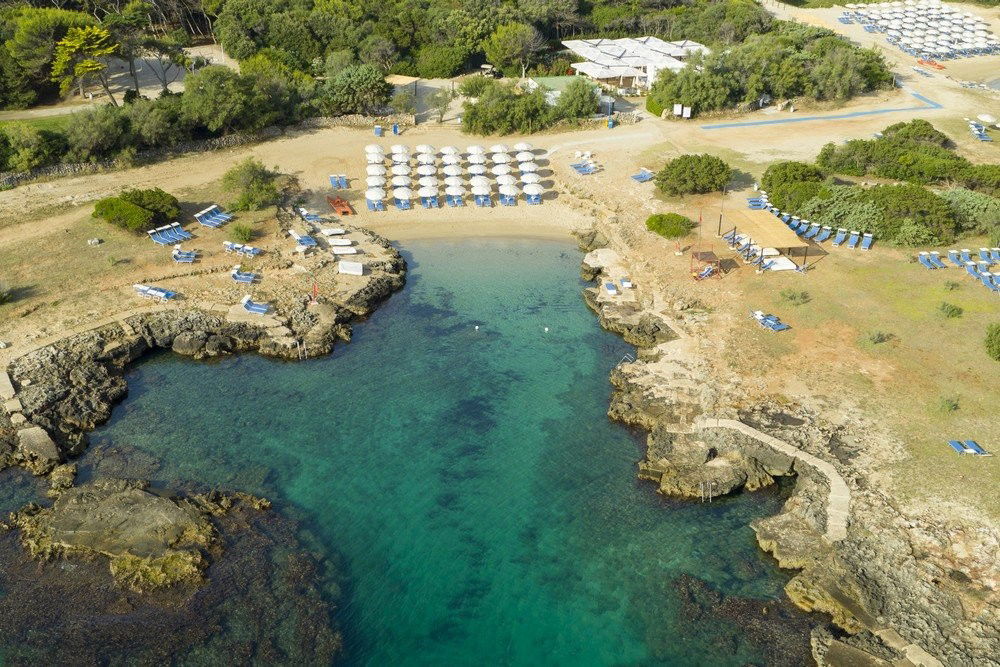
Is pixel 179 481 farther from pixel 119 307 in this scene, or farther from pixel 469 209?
pixel 469 209

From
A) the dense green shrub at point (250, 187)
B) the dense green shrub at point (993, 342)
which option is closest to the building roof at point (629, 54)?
the dense green shrub at point (250, 187)

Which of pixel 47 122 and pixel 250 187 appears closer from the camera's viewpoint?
pixel 250 187

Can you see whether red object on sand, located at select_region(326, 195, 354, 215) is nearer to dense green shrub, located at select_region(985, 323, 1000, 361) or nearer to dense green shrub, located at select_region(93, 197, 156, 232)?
dense green shrub, located at select_region(93, 197, 156, 232)

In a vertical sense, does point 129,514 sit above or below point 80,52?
below

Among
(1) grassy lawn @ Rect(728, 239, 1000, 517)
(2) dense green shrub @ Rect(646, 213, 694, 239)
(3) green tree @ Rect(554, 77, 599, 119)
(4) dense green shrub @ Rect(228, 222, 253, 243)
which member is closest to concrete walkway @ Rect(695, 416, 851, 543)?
(1) grassy lawn @ Rect(728, 239, 1000, 517)

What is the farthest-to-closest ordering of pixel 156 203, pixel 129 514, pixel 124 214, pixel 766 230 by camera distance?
1. pixel 156 203
2. pixel 124 214
3. pixel 766 230
4. pixel 129 514

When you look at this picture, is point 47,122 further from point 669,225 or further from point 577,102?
point 669,225

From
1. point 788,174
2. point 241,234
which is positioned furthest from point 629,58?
point 241,234
